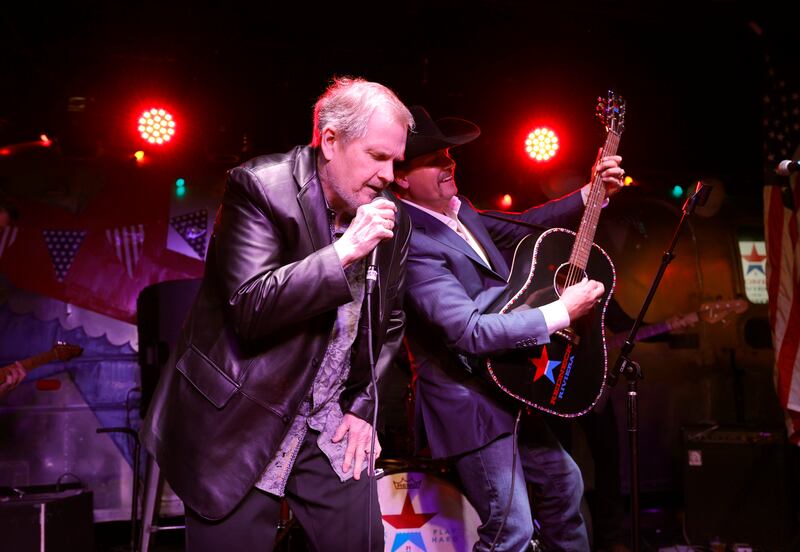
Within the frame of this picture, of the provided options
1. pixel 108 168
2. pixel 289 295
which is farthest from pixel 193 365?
pixel 108 168

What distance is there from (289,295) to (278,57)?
14.9 ft

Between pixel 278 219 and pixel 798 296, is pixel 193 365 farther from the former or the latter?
pixel 798 296

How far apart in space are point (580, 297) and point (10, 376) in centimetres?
512

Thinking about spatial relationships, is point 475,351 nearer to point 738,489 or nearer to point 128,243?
point 738,489

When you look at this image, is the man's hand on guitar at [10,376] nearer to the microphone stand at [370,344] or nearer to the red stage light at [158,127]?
the red stage light at [158,127]

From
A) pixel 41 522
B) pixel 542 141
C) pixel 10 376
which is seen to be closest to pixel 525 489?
pixel 41 522

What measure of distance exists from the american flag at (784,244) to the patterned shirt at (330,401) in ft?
13.9

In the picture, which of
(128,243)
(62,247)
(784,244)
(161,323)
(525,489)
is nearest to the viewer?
(525,489)

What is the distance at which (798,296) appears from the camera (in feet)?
17.2

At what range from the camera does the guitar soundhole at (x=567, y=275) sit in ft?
10.7

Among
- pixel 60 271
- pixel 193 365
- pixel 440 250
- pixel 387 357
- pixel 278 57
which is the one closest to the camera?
pixel 193 365

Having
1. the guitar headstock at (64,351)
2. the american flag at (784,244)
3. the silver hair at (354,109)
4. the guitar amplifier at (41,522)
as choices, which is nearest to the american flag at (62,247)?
the guitar headstock at (64,351)

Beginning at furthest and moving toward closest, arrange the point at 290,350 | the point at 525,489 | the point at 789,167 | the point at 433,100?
the point at 433,100, the point at 525,489, the point at 789,167, the point at 290,350

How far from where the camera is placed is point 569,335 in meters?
3.21
